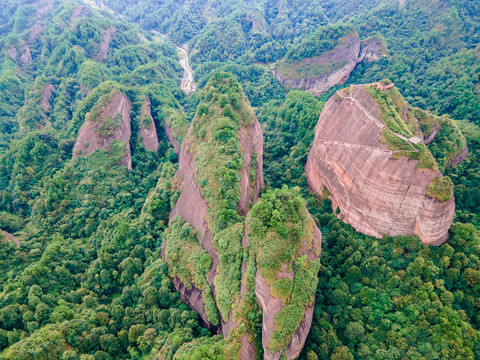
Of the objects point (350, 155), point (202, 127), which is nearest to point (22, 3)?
point (202, 127)

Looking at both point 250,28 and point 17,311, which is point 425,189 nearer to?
point 17,311

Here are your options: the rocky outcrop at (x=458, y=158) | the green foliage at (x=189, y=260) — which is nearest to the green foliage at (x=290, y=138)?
the green foliage at (x=189, y=260)

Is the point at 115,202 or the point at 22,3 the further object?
the point at 22,3

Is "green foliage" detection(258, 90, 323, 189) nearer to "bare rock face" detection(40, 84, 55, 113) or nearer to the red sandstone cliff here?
the red sandstone cliff

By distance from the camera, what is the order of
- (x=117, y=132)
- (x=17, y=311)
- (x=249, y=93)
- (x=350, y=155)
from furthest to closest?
1. (x=249, y=93)
2. (x=117, y=132)
3. (x=350, y=155)
4. (x=17, y=311)

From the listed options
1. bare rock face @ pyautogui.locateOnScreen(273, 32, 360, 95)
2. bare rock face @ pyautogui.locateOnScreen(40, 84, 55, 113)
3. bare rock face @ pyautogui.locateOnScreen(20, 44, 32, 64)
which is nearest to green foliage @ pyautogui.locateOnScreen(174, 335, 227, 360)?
bare rock face @ pyautogui.locateOnScreen(40, 84, 55, 113)

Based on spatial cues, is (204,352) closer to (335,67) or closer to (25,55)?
(335,67)
